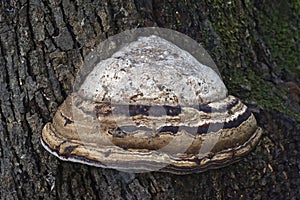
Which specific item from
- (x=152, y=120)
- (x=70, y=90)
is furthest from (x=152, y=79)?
(x=70, y=90)

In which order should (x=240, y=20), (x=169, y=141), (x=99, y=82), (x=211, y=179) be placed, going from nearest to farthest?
(x=169, y=141) < (x=99, y=82) < (x=211, y=179) < (x=240, y=20)

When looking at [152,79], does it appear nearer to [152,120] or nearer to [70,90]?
[152,120]

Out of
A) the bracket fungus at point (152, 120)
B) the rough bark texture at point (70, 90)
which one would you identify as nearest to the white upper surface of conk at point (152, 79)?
the bracket fungus at point (152, 120)

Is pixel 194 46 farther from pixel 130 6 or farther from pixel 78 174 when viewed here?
pixel 78 174

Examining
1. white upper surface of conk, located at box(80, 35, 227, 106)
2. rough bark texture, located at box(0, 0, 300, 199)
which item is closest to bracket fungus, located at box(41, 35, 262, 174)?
white upper surface of conk, located at box(80, 35, 227, 106)

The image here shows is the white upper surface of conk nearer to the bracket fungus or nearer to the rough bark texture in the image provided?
the bracket fungus

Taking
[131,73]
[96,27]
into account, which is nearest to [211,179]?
[131,73]

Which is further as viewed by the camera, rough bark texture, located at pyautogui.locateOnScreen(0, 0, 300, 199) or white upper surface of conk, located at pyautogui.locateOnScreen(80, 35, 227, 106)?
rough bark texture, located at pyautogui.locateOnScreen(0, 0, 300, 199)
